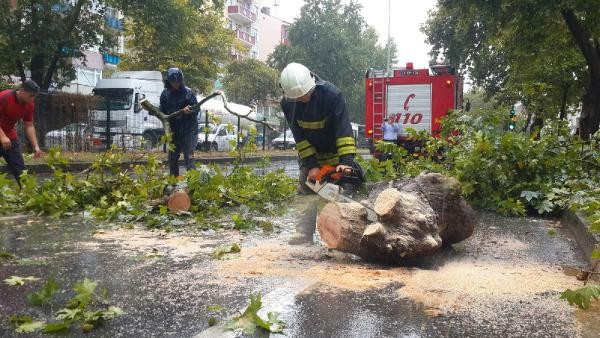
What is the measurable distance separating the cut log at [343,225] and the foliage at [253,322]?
1457 millimetres

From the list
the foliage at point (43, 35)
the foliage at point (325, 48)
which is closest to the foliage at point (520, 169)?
the foliage at point (43, 35)

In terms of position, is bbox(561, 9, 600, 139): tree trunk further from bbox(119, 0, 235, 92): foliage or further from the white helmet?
bbox(119, 0, 235, 92): foliage

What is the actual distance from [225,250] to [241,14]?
63942 mm

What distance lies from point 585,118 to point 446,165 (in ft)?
25.7

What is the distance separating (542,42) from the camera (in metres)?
15.2

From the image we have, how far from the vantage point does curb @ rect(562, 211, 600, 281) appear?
4.54 metres

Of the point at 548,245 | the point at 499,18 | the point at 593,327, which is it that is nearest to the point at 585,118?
the point at 499,18

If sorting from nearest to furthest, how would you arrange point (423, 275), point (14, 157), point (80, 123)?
point (423, 275) → point (14, 157) → point (80, 123)

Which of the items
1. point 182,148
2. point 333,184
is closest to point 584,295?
point 333,184

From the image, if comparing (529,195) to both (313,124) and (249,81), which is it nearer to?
(313,124)

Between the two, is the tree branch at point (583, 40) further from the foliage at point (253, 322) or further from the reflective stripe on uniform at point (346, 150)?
the foliage at point (253, 322)

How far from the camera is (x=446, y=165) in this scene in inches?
352

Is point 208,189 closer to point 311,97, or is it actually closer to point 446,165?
point 311,97

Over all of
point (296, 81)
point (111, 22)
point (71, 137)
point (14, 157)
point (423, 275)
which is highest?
point (111, 22)
